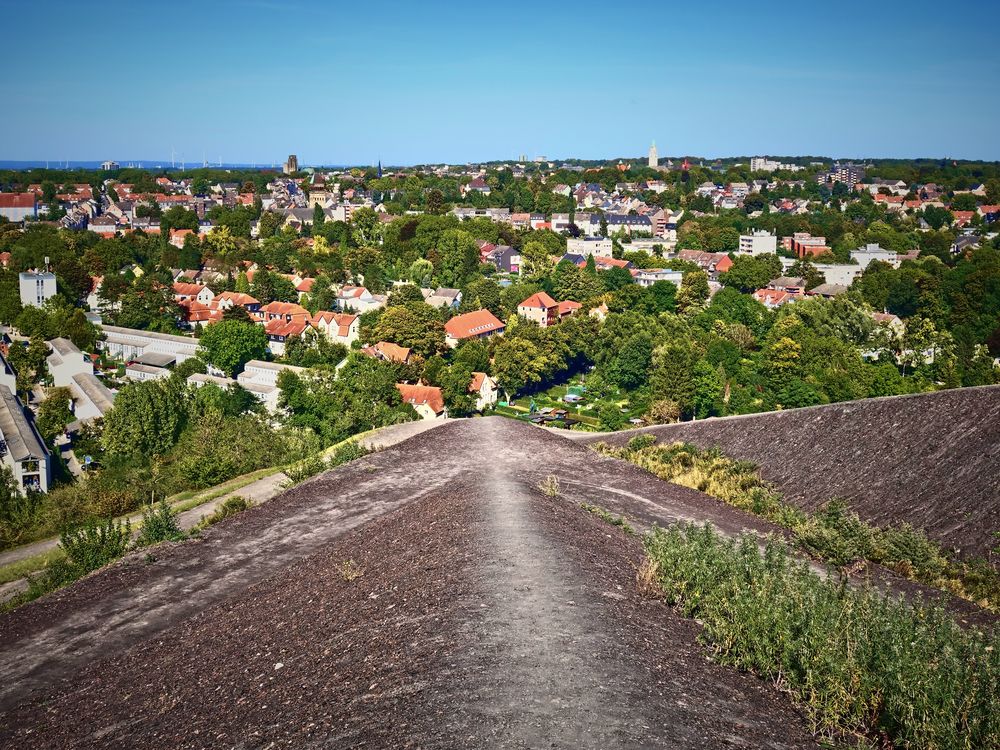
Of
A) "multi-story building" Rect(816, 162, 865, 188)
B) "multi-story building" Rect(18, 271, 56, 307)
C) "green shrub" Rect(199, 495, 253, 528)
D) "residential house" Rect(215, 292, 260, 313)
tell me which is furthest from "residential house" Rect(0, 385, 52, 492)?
"multi-story building" Rect(816, 162, 865, 188)

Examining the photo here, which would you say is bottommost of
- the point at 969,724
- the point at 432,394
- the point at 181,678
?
the point at 432,394

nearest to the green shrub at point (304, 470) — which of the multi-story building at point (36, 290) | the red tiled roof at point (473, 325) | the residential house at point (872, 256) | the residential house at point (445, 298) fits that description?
the red tiled roof at point (473, 325)

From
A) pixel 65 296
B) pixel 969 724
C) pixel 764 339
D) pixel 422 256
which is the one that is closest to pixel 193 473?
pixel 969 724

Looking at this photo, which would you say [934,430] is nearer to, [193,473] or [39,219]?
[193,473]

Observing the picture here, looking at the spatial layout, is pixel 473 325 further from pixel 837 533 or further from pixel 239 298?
pixel 837 533

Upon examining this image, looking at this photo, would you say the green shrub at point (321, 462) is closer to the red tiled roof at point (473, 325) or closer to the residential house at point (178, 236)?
the red tiled roof at point (473, 325)

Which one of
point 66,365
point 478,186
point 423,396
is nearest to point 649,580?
point 423,396

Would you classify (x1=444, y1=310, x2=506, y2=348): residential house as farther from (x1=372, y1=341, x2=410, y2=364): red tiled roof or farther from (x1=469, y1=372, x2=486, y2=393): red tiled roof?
(x1=469, y1=372, x2=486, y2=393): red tiled roof

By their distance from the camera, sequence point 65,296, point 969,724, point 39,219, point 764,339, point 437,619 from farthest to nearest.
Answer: point 39,219 → point 65,296 → point 764,339 → point 437,619 → point 969,724
